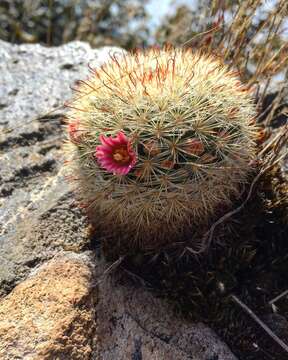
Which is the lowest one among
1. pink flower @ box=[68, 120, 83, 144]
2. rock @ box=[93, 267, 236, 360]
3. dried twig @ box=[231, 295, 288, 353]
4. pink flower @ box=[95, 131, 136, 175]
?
rock @ box=[93, 267, 236, 360]

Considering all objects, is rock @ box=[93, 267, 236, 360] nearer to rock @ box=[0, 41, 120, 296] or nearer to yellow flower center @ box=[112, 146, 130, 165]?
rock @ box=[0, 41, 120, 296]

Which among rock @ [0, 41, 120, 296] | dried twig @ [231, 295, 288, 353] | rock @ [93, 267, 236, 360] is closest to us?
rock @ [93, 267, 236, 360]

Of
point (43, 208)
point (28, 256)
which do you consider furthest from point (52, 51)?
point (28, 256)

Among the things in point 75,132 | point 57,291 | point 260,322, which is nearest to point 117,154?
point 75,132

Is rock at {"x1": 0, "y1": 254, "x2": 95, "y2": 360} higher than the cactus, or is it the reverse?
the cactus

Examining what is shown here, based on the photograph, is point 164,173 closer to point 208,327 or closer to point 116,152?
point 116,152

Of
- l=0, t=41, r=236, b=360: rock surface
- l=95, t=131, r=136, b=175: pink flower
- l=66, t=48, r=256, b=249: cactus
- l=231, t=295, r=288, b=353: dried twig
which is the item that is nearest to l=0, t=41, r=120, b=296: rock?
l=0, t=41, r=236, b=360: rock surface

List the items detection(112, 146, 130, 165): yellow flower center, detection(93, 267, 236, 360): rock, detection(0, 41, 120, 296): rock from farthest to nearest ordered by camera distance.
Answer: detection(0, 41, 120, 296): rock
detection(93, 267, 236, 360): rock
detection(112, 146, 130, 165): yellow flower center

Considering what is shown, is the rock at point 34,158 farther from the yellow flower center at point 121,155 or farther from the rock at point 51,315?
the yellow flower center at point 121,155

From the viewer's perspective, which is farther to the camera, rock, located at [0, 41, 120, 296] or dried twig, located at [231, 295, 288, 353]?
rock, located at [0, 41, 120, 296]
